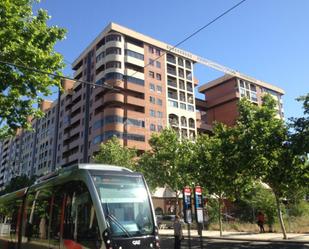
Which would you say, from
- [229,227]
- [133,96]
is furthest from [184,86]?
[229,227]

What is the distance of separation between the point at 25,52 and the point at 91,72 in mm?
62254

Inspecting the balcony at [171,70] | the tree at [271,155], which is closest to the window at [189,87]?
the balcony at [171,70]

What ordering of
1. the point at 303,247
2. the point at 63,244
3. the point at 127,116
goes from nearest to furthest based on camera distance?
the point at 63,244 < the point at 303,247 < the point at 127,116

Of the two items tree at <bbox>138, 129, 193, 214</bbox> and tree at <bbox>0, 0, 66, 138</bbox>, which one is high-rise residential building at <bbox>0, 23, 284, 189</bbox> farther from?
tree at <bbox>0, 0, 66, 138</bbox>

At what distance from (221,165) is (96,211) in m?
21.5

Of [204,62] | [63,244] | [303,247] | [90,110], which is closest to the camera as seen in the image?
[63,244]

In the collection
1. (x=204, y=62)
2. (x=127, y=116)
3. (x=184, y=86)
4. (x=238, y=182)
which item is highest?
(x=204, y=62)

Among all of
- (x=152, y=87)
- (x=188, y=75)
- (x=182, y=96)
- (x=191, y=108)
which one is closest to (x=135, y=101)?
(x=152, y=87)

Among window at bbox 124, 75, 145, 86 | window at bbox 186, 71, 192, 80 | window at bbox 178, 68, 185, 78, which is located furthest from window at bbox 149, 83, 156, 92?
window at bbox 186, 71, 192, 80

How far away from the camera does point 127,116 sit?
67.1m

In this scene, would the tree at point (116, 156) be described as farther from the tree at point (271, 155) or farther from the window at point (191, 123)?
the window at point (191, 123)

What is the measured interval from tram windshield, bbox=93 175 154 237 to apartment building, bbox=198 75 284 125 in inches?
3134

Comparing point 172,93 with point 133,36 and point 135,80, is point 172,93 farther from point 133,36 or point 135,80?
point 133,36

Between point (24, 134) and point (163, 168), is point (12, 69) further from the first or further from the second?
point (24, 134)
